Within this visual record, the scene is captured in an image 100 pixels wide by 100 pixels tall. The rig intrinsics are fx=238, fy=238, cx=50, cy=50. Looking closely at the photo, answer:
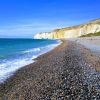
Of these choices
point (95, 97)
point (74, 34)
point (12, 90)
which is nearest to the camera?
point (95, 97)

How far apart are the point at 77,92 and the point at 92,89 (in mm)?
1086

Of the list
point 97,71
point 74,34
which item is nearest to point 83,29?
point 74,34

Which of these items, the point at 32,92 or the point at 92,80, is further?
the point at 92,80

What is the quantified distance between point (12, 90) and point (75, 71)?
236 inches

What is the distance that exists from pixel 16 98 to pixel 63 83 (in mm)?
3351

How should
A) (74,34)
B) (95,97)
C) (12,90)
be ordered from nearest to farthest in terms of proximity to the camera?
(95,97) < (12,90) < (74,34)

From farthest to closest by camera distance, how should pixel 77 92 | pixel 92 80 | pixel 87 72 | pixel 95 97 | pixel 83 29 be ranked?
pixel 83 29, pixel 87 72, pixel 92 80, pixel 77 92, pixel 95 97

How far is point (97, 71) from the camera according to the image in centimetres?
1859

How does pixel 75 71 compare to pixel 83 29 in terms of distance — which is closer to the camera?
pixel 75 71

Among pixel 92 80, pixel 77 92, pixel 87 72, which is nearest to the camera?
pixel 77 92

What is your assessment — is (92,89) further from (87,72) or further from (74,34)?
(74,34)

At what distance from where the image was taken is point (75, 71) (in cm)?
1836

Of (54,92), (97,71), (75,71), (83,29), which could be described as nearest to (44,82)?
(54,92)

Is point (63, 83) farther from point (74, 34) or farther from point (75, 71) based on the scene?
point (74, 34)
